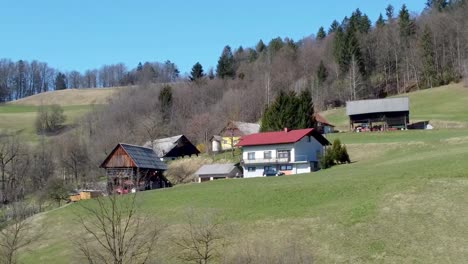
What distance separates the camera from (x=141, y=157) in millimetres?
79750

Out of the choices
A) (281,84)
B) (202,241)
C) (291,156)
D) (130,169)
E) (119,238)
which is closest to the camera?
(119,238)

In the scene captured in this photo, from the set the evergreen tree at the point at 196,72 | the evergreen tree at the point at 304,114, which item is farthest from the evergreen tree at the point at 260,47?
the evergreen tree at the point at 304,114

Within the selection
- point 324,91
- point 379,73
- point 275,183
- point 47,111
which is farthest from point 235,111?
point 275,183

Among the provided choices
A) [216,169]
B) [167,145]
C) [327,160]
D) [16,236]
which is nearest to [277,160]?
[327,160]

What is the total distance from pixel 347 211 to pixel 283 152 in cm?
3354

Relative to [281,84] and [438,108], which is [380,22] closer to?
[281,84]

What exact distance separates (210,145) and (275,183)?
5173 cm

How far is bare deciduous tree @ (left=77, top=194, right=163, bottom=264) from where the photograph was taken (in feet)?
109

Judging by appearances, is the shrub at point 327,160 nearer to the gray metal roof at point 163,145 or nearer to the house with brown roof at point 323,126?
the house with brown roof at point 323,126

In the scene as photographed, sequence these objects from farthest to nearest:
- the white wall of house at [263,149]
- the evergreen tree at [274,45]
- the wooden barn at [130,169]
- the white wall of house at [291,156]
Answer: the evergreen tree at [274,45], the wooden barn at [130,169], the white wall of house at [263,149], the white wall of house at [291,156]

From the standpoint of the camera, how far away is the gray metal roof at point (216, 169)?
77812mm

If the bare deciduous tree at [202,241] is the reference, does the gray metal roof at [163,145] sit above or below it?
above

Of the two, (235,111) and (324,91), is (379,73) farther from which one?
(235,111)

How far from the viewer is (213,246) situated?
127 feet
